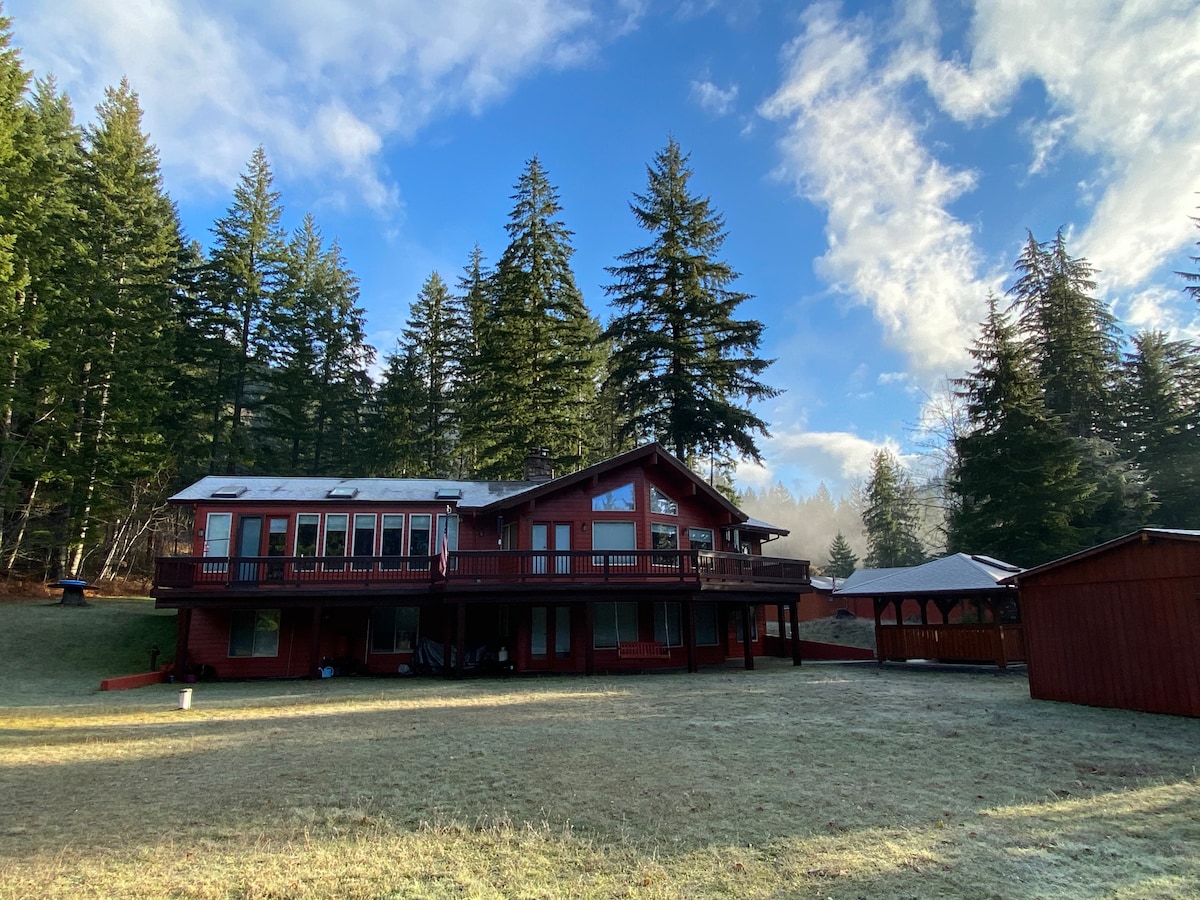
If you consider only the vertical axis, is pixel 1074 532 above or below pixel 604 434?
below

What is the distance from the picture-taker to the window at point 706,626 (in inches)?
856

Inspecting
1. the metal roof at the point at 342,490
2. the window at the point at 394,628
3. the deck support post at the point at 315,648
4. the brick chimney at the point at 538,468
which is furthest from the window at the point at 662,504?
the deck support post at the point at 315,648

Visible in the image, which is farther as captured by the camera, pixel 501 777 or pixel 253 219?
pixel 253 219

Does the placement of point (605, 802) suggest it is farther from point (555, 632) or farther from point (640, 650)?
point (640, 650)

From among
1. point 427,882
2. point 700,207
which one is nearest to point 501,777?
point 427,882

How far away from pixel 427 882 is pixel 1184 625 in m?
11.7

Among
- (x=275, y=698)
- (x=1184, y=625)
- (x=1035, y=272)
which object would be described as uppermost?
(x=1035, y=272)

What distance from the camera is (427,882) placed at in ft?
15.5

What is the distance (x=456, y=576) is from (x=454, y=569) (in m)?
0.43

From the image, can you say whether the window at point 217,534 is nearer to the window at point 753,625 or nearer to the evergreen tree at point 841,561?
the window at point 753,625

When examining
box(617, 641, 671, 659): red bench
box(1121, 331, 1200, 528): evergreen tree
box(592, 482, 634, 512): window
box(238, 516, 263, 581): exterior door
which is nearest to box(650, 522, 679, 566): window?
box(592, 482, 634, 512): window

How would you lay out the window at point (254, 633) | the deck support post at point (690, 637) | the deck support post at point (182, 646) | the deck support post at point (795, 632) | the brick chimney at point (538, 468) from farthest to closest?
the brick chimney at point (538, 468) < the deck support post at point (795, 632) < the window at point (254, 633) < the deck support post at point (690, 637) < the deck support post at point (182, 646)

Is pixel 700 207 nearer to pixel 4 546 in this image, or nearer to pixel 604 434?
pixel 604 434

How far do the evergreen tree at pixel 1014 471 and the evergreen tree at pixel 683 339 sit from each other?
9.30 meters
